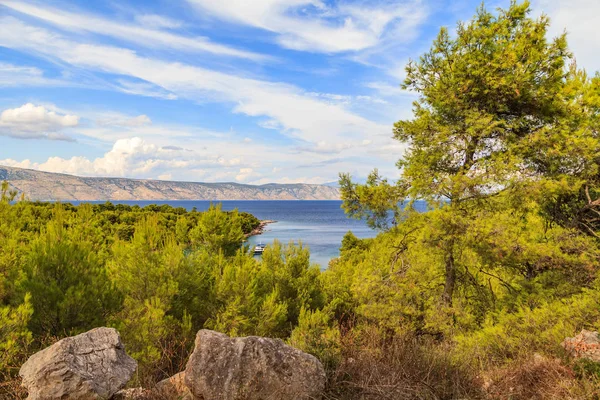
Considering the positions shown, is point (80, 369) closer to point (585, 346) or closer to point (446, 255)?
point (585, 346)

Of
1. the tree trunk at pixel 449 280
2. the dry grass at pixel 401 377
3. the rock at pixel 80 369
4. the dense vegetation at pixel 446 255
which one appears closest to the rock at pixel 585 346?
the dense vegetation at pixel 446 255

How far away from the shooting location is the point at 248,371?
4.51 meters

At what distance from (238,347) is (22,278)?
3956 mm

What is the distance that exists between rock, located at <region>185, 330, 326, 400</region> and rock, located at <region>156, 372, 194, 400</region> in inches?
4.5

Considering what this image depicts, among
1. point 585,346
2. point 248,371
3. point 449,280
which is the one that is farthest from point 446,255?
point 248,371

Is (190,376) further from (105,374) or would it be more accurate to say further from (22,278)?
(22,278)

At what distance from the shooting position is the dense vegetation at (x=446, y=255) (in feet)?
20.4

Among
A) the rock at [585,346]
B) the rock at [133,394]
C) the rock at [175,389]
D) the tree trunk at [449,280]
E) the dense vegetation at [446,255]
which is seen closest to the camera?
the rock at [133,394]

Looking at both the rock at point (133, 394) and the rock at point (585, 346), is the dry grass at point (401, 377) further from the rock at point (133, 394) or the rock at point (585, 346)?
the rock at point (133, 394)

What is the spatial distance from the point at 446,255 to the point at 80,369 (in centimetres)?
827

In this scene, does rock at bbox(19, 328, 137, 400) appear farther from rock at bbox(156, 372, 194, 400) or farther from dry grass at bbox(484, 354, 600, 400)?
dry grass at bbox(484, 354, 600, 400)

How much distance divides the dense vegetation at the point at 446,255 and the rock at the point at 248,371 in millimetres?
929

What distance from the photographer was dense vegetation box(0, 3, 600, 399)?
6.21m

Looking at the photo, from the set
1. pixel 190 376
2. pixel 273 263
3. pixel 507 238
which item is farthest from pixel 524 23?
pixel 190 376
